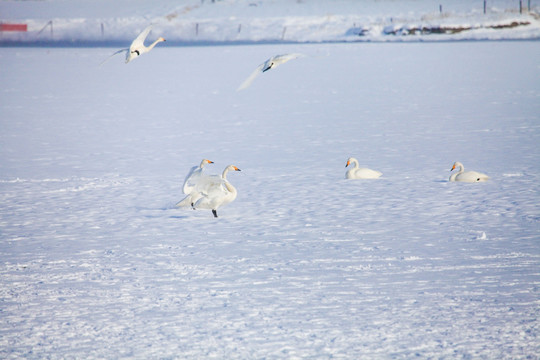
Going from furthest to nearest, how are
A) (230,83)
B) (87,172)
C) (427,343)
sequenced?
(230,83), (87,172), (427,343)

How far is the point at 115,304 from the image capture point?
5.19 m

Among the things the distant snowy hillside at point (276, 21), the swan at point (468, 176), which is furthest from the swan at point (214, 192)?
the distant snowy hillside at point (276, 21)

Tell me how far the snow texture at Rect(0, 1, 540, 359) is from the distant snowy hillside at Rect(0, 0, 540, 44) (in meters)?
29.7

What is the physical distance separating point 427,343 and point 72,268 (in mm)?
2886

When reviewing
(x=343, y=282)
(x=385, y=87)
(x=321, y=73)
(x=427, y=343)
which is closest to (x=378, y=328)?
(x=427, y=343)

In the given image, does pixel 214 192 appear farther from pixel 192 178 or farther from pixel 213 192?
pixel 192 178

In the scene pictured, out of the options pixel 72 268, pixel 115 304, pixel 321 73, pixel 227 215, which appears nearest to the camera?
pixel 115 304

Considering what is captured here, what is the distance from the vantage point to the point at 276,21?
54.5 meters

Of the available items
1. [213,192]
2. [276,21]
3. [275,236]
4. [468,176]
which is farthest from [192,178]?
[276,21]

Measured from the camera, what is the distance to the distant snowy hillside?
148ft

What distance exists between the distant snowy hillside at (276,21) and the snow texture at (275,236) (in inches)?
1170

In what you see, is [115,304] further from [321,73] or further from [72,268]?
[321,73]

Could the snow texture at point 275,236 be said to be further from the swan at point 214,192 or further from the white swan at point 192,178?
the white swan at point 192,178

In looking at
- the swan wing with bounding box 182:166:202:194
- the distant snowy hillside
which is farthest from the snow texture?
the distant snowy hillside
